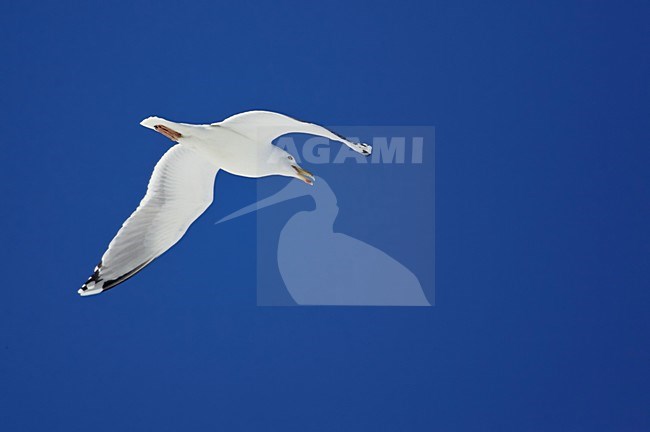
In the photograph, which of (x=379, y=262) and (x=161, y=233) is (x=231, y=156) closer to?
(x=161, y=233)

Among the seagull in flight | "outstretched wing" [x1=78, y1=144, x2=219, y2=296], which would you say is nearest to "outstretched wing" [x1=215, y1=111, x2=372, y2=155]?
the seagull in flight

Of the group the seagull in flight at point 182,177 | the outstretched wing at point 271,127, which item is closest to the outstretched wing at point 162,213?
the seagull in flight at point 182,177

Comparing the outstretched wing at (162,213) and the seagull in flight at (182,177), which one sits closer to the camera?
the seagull in flight at (182,177)

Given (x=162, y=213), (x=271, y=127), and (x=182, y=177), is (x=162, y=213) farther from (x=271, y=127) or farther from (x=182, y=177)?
(x=271, y=127)

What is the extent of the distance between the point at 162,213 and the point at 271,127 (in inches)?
23.6

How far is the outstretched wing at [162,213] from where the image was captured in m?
3.01

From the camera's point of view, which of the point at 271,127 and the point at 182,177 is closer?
the point at 271,127

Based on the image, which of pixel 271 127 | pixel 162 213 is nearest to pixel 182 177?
pixel 162 213

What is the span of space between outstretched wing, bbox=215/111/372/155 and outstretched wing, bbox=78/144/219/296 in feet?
1.08

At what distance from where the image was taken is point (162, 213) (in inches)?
121

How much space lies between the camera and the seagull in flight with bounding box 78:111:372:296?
2.77m

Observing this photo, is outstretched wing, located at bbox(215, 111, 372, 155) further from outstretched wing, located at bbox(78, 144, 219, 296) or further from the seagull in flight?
outstretched wing, located at bbox(78, 144, 219, 296)

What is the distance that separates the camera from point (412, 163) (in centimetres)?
402

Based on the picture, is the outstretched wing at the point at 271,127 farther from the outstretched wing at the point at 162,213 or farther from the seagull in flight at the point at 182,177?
the outstretched wing at the point at 162,213
